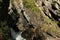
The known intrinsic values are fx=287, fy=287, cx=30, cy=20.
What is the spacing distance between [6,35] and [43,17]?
274 centimetres

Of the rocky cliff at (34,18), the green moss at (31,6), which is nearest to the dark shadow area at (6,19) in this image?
the rocky cliff at (34,18)

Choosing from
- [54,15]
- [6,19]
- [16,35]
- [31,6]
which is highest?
[6,19]

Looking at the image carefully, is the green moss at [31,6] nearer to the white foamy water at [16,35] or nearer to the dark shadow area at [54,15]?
the dark shadow area at [54,15]

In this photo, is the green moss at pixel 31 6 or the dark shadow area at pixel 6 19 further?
the green moss at pixel 31 6

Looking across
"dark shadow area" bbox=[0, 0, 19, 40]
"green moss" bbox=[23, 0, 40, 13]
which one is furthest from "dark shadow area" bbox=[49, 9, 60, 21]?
"dark shadow area" bbox=[0, 0, 19, 40]

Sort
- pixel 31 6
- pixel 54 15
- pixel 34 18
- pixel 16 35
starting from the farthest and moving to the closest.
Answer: pixel 54 15, pixel 31 6, pixel 16 35, pixel 34 18

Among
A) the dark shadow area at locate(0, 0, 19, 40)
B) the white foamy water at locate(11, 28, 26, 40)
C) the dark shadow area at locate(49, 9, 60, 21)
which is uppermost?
the dark shadow area at locate(0, 0, 19, 40)

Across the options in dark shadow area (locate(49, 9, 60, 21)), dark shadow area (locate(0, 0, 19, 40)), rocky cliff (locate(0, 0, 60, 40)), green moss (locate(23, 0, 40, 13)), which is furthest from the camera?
dark shadow area (locate(49, 9, 60, 21))

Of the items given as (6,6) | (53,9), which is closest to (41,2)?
(53,9)

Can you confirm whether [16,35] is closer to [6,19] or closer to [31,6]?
[6,19]

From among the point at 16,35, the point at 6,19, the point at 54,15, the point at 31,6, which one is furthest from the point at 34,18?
the point at 6,19

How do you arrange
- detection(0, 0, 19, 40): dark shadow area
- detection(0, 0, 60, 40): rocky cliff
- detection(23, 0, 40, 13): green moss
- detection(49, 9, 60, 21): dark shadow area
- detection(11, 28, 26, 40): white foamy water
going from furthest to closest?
detection(49, 9, 60, 21): dark shadow area
detection(23, 0, 40, 13): green moss
detection(0, 0, 19, 40): dark shadow area
detection(11, 28, 26, 40): white foamy water
detection(0, 0, 60, 40): rocky cliff

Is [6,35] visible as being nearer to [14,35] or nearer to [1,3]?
[14,35]

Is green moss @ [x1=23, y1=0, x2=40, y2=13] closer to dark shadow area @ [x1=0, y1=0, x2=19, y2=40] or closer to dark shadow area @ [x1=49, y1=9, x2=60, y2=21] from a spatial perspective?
dark shadow area @ [x1=49, y1=9, x2=60, y2=21]
